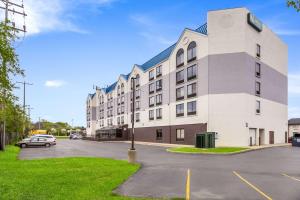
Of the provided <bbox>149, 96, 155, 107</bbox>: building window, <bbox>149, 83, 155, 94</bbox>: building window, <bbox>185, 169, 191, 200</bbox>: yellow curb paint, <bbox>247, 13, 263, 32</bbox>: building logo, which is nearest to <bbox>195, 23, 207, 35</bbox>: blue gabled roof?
<bbox>247, 13, 263, 32</bbox>: building logo

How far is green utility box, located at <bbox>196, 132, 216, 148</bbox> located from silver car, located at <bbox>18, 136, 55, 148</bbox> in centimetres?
2114

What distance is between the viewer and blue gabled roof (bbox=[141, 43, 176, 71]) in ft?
183

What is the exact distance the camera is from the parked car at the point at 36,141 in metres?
42.1

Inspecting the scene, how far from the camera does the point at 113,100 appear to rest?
83312 millimetres

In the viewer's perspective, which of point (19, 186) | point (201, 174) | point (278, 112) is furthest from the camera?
point (278, 112)

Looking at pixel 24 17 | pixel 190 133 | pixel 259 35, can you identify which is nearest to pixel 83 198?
pixel 24 17

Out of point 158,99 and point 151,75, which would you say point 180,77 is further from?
point 151,75

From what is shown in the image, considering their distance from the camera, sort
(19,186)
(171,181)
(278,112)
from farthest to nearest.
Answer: (278,112)
(171,181)
(19,186)

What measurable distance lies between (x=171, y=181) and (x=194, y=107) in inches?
1273

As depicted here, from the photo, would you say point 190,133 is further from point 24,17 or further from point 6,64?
point 6,64

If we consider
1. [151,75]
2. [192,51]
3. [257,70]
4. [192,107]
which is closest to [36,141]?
[192,107]

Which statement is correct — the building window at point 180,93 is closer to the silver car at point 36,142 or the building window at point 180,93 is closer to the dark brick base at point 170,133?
the dark brick base at point 170,133

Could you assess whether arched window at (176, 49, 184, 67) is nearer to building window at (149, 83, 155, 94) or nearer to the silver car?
building window at (149, 83, 155, 94)

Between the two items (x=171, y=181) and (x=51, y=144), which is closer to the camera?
(x=171, y=181)
